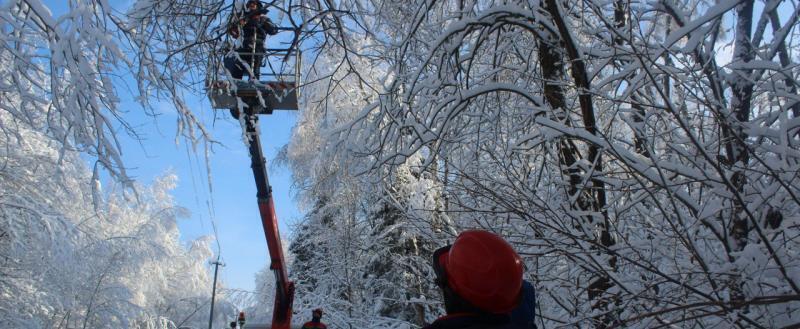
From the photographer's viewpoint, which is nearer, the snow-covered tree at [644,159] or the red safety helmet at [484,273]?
the red safety helmet at [484,273]

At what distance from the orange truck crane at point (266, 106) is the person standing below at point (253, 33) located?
11 cm

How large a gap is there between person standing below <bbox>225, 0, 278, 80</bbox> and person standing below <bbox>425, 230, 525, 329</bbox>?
2.52m

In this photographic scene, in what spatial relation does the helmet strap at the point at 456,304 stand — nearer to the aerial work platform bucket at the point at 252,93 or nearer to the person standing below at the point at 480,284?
the person standing below at the point at 480,284

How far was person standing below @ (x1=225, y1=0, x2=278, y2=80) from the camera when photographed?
379cm

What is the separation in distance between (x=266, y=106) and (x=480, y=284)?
162 inches

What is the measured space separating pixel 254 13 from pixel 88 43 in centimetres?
113

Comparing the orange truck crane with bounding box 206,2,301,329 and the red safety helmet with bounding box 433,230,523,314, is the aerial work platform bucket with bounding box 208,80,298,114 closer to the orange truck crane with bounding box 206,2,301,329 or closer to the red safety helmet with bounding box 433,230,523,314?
the orange truck crane with bounding box 206,2,301,329

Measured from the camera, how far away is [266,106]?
5.32 m

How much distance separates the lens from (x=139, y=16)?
10.8ft

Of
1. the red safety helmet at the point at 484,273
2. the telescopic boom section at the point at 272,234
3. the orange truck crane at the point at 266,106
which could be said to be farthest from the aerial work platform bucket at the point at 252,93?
the red safety helmet at the point at 484,273

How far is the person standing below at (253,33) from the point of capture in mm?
3790

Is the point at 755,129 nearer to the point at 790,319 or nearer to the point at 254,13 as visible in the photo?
the point at 790,319

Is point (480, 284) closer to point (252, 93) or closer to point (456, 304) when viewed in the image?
point (456, 304)

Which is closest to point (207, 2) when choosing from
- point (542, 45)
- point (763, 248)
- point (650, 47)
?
point (542, 45)
